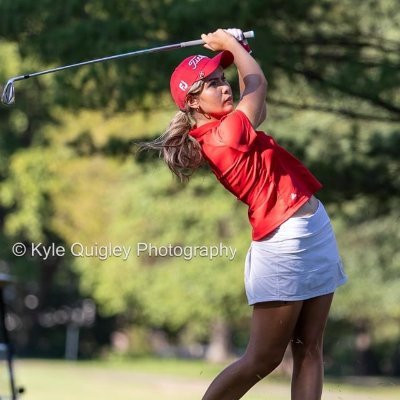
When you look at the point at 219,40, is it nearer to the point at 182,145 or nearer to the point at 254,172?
the point at 182,145

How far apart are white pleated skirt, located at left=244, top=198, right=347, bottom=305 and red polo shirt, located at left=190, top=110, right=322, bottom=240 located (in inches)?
2.4

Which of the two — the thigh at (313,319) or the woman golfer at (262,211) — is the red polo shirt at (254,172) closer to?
the woman golfer at (262,211)

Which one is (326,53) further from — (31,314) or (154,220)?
(31,314)

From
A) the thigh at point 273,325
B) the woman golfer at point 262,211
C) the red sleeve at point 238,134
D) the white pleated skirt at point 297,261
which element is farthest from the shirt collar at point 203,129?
the thigh at point 273,325

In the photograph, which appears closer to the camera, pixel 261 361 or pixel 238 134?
pixel 238 134

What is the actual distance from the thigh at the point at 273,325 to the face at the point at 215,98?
0.84m

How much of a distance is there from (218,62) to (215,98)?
0.50 ft

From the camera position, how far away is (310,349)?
5.22 meters

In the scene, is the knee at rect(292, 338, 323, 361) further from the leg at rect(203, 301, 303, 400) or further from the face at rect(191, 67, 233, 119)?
the face at rect(191, 67, 233, 119)

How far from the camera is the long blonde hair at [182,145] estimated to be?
5203mm

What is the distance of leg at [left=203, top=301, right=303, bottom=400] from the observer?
16.8 ft

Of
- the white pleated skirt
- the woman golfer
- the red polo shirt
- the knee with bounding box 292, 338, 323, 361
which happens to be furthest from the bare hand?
the knee with bounding box 292, 338, 323, 361

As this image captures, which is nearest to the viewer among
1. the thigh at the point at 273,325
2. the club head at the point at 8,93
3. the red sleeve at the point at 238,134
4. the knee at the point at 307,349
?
the red sleeve at the point at 238,134

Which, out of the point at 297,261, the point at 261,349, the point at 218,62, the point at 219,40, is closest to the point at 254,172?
the point at 297,261
